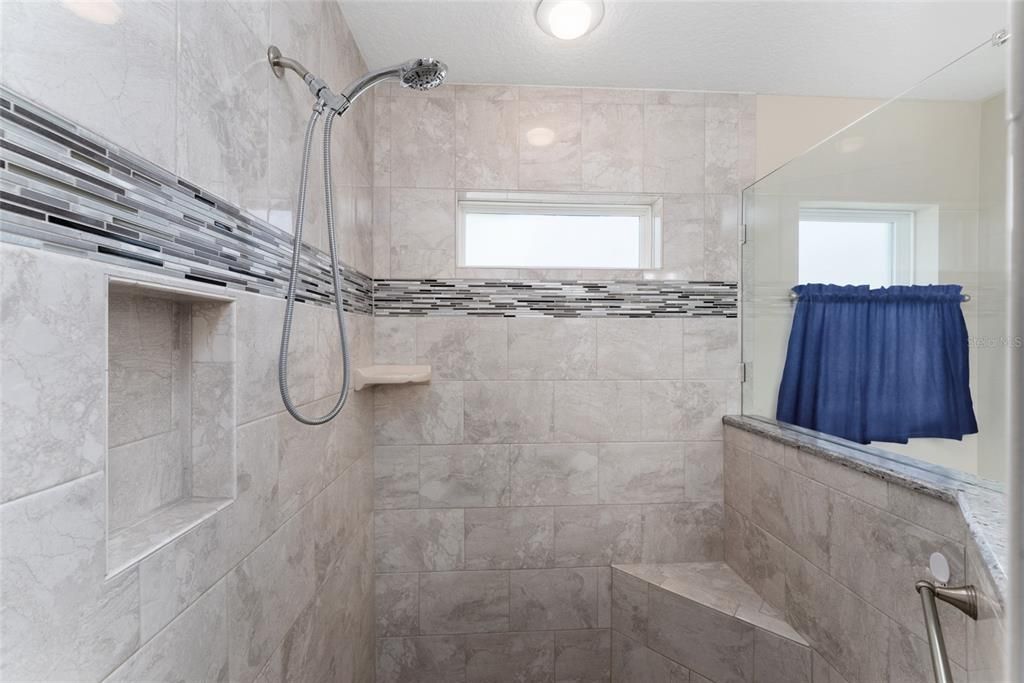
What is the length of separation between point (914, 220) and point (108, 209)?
179cm

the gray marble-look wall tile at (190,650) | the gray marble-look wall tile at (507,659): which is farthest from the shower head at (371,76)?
the gray marble-look wall tile at (507,659)

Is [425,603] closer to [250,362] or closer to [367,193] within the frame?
[250,362]

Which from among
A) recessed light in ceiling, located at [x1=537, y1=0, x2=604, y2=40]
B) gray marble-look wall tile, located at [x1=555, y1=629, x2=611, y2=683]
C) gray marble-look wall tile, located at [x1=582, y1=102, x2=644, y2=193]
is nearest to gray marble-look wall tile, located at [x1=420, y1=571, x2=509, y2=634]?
gray marble-look wall tile, located at [x1=555, y1=629, x2=611, y2=683]

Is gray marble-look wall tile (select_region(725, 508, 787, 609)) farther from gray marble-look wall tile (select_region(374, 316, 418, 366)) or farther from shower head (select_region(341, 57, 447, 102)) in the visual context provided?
shower head (select_region(341, 57, 447, 102))

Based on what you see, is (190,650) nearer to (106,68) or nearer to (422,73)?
(106,68)

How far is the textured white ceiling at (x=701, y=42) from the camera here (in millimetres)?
1419

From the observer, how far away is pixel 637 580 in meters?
1.76

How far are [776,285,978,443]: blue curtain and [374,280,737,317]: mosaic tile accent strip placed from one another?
0.35 meters

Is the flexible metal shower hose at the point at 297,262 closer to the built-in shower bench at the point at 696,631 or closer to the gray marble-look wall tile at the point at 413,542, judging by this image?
the gray marble-look wall tile at the point at 413,542

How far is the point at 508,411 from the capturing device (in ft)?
6.03

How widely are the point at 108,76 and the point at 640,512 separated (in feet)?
6.36

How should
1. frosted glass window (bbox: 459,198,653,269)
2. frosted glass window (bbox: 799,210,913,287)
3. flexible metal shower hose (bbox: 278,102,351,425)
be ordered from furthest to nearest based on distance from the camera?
frosted glass window (bbox: 459,198,653,269)
frosted glass window (bbox: 799,210,913,287)
flexible metal shower hose (bbox: 278,102,351,425)

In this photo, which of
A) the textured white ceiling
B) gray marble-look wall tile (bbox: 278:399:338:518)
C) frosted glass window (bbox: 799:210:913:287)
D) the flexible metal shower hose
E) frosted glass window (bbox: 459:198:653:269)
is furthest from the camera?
frosted glass window (bbox: 459:198:653:269)

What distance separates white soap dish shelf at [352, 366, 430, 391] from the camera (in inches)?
61.1
